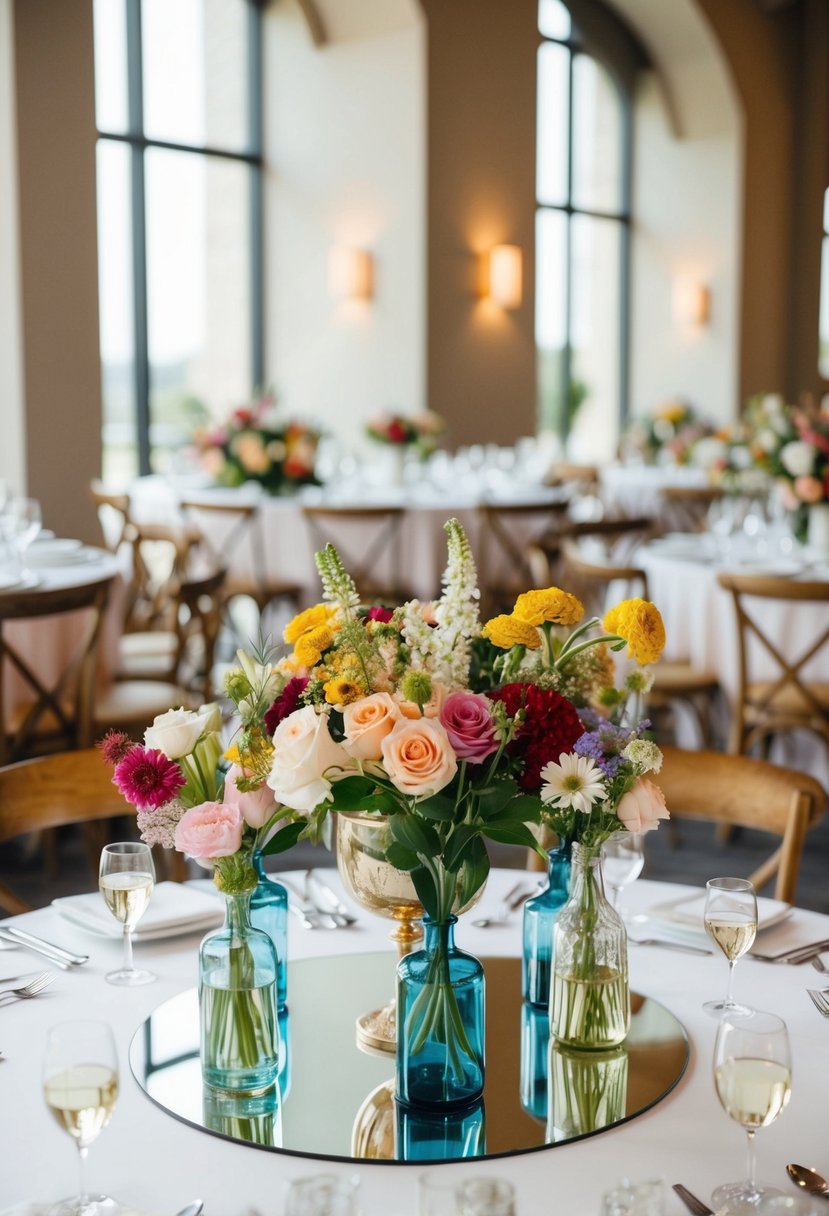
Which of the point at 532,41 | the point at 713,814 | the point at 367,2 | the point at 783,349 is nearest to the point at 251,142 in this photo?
the point at 367,2

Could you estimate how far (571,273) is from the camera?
10.9 m

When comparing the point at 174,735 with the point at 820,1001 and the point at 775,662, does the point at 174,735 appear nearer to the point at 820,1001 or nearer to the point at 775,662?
the point at 820,1001

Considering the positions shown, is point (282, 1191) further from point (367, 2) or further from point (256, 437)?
point (367, 2)

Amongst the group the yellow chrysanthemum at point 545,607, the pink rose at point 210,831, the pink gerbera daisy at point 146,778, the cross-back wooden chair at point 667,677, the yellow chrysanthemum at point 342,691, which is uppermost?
the yellow chrysanthemum at point 545,607

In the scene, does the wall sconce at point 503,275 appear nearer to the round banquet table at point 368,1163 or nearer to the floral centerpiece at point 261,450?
the floral centerpiece at point 261,450

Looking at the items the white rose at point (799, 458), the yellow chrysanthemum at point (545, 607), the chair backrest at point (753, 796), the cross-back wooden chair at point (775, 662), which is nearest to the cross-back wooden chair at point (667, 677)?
the cross-back wooden chair at point (775, 662)

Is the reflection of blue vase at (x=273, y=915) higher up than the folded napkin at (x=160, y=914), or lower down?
higher up

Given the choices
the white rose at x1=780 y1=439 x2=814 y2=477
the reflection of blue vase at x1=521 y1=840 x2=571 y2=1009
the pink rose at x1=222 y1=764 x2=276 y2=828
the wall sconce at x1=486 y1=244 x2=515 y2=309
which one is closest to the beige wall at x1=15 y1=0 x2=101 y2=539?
the wall sconce at x1=486 y1=244 x2=515 y2=309

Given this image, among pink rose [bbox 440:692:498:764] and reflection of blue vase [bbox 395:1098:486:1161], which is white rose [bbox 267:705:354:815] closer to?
pink rose [bbox 440:692:498:764]

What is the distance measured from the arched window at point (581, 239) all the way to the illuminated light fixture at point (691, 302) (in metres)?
0.47

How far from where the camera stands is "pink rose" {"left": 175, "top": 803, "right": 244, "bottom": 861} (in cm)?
127

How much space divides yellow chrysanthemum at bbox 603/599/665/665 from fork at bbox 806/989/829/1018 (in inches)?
19.7

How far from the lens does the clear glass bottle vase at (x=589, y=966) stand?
139 cm

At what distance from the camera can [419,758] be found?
1.20 metres
